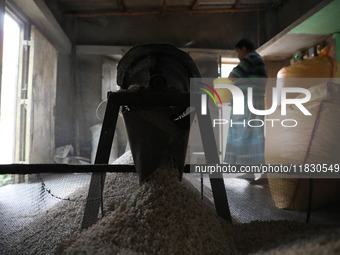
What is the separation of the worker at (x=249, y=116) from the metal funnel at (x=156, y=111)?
1.40 meters

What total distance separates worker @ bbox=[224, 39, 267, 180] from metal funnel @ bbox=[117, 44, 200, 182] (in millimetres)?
1396

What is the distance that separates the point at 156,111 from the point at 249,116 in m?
1.64

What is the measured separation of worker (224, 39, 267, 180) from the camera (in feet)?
8.32

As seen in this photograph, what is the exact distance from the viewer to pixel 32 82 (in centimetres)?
372

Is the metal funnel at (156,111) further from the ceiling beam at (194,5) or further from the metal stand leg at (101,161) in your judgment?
the ceiling beam at (194,5)

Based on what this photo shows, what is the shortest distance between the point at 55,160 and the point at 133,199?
376 centimetres

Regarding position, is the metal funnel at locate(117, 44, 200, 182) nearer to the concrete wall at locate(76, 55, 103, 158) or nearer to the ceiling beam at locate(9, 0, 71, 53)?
the ceiling beam at locate(9, 0, 71, 53)

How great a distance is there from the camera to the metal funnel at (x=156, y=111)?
112cm

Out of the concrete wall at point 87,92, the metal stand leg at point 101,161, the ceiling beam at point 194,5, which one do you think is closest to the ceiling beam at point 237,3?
the ceiling beam at point 194,5

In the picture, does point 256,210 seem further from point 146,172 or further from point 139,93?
point 139,93

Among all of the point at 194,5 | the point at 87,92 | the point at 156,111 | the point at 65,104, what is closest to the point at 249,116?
the point at 156,111

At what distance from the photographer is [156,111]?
1.20m

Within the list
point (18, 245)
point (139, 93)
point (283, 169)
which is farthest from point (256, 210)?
point (18, 245)

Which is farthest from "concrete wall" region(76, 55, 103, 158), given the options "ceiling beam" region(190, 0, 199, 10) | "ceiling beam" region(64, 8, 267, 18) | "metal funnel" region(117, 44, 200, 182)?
"metal funnel" region(117, 44, 200, 182)
